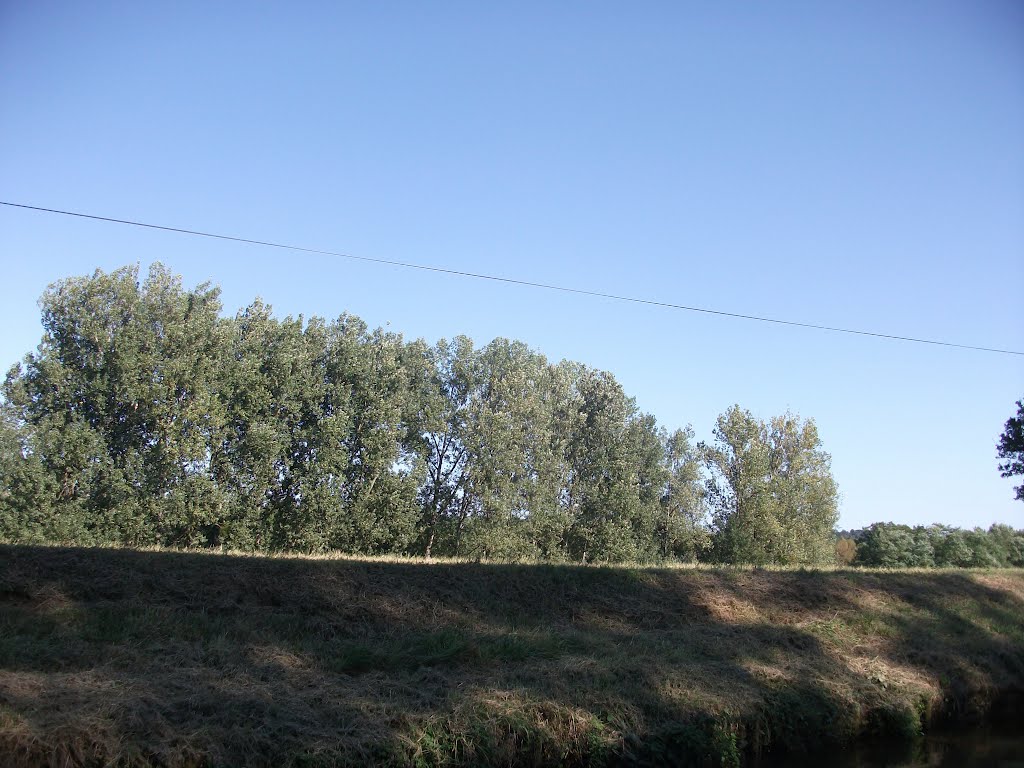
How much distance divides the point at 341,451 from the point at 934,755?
88.9 feet

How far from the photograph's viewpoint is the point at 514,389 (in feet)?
128

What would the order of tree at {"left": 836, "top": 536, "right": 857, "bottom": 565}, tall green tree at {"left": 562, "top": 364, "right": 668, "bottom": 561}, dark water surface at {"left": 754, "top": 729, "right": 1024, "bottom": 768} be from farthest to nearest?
tree at {"left": 836, "top": 536, "right": 857, "bottom": 565} < tall green tree at {"left": 562, "top": 364, "right": 668, "bottom": 561} < dark water surface at {"left": 754, "top": 729, "right": 1024, "bottom": 768}

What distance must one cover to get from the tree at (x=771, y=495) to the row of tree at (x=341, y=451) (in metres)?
0.15

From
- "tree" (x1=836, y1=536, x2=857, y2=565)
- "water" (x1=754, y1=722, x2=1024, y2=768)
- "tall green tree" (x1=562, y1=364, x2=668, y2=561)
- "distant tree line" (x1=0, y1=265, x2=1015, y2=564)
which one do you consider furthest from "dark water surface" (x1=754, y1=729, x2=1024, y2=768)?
"tree" (x1=836, y1=536, x2=857, y2=565)

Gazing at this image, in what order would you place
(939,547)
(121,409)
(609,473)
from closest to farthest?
(121,409) < (609,473) < (939,547)

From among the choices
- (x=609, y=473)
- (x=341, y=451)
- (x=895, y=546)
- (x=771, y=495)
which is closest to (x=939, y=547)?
(x=895, y=546)

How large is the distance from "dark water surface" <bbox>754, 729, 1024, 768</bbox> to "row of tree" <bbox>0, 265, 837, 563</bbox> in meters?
20.8

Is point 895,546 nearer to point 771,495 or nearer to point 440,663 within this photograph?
point 771,495

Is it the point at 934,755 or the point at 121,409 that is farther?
the point at 121,409

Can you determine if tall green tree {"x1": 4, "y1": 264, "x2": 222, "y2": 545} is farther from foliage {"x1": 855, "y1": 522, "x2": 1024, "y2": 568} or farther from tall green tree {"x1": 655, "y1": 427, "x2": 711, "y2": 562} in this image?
foliage {"x1": 855, "y1": 522, "x2": 1024, "y2": 568}

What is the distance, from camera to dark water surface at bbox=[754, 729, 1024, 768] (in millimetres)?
9820

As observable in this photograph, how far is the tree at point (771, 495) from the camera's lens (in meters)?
43.8

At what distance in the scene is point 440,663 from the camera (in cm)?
977

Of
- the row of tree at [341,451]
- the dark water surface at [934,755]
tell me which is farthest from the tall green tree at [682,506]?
the dark water surface at [934,755]
